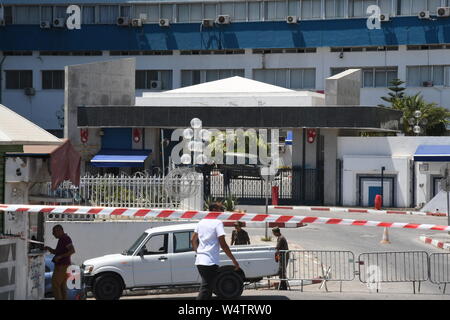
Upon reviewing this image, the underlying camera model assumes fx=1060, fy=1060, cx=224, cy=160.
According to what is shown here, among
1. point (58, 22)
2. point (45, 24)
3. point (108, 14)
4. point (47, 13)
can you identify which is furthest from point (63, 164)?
point (47, 13)

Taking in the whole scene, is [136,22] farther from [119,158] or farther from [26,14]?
[119,158]

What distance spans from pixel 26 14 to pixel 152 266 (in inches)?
2113

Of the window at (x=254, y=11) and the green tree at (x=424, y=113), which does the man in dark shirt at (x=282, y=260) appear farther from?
the window at (x=254, y=11)

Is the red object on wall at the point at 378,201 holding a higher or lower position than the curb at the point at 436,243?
higher

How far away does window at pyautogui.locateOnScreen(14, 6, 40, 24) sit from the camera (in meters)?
70.9

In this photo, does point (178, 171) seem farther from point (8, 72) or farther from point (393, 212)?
point (8, 72)

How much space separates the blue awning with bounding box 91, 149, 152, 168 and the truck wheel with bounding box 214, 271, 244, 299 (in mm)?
28387

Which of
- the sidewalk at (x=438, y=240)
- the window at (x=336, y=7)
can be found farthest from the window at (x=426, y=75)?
the sidewalk at (x=438, y=240)

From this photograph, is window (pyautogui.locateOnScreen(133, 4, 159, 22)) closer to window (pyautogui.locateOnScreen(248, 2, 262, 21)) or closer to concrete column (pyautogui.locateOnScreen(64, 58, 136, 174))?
window (pyautogui.locateOnScreen(248, 2, 262, 21))

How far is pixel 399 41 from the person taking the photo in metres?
65.3

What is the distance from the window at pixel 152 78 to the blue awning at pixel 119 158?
71.3 ft

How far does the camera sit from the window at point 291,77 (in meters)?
67.7

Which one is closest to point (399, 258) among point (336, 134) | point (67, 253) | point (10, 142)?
point (67, 253)

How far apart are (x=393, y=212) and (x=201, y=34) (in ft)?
96.0
